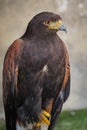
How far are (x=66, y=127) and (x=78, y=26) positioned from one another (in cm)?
104

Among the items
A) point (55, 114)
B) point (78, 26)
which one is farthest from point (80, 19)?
point (55, 114)

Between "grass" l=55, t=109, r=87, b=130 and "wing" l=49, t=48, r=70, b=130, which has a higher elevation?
"wing" l=49, t=48, r=70, b=130

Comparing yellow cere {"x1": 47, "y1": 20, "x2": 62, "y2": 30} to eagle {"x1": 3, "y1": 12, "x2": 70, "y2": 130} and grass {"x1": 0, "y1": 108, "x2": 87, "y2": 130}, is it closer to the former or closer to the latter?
eagle {"x1": 3, "y1": 12, "x2": 70, "y2": 130}

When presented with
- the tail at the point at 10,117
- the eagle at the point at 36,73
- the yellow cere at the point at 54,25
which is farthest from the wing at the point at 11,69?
the yellow cere at the point at 54,25

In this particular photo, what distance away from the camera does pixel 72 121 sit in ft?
26.6

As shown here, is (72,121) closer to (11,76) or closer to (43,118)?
(43,118)

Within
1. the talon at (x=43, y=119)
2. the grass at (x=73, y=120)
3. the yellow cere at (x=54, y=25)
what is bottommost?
the grass at (x=73, y=120)

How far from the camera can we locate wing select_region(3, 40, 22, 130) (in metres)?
6.05

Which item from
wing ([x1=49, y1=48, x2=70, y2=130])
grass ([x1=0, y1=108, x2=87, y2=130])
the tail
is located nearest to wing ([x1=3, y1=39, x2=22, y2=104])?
the tail

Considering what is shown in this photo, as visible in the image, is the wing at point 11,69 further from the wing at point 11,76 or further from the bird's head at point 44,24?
the bird's head at point 44,24

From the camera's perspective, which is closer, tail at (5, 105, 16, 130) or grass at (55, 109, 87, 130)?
tail at (5, 105, 16, 130)

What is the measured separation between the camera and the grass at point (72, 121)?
7973mm

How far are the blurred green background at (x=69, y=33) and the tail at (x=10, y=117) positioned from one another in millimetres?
1675

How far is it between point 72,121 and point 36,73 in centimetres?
213
